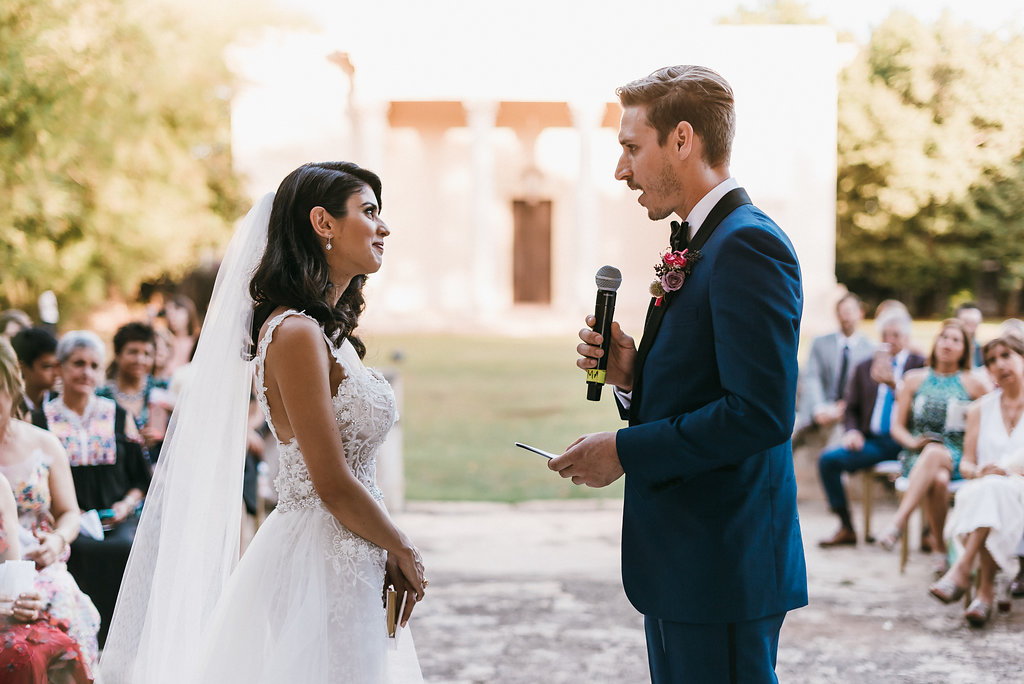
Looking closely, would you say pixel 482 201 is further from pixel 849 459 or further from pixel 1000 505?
pixel 1000 505

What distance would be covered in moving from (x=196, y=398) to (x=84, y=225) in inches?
575

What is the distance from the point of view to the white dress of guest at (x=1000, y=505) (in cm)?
562

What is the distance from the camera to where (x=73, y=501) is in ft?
14.1

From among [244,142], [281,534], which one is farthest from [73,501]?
[244,142]

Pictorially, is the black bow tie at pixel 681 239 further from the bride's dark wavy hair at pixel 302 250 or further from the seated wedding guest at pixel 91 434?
the seated wedding guest at pixel 91 434

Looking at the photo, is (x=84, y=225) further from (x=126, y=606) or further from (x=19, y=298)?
(x=126, y=606)

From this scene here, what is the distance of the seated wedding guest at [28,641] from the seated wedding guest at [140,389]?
233 centimetres

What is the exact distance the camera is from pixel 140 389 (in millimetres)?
6180

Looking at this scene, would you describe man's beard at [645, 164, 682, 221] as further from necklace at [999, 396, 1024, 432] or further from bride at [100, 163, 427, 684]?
necklace at [999, 396, 1024, 432]

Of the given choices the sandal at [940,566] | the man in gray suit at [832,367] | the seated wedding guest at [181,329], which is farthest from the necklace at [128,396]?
the man in gray suit at [832,367]

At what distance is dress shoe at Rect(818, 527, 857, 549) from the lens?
7426 millimetres

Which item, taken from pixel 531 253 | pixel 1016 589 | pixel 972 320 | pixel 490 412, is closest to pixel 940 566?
pixel 1016 589

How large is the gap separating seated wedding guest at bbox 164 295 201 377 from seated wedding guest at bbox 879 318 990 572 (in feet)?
17.9

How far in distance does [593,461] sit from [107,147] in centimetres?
1479
